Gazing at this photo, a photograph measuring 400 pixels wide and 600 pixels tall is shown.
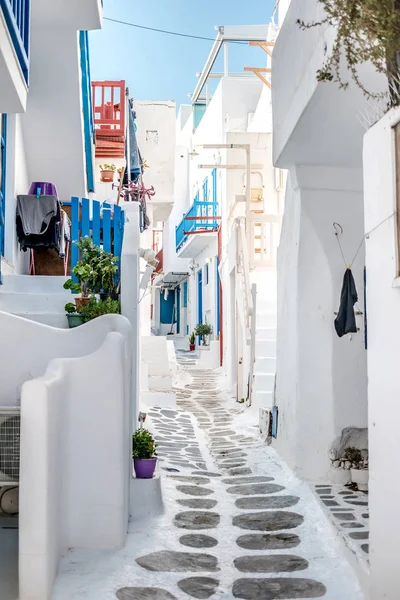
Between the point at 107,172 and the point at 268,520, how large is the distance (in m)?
9.59

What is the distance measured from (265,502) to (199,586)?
1.92 meters

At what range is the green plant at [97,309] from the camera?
721cm

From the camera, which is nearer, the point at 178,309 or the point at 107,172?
the point at 107,172

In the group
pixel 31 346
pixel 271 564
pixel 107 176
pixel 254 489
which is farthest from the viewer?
pixel 107 176

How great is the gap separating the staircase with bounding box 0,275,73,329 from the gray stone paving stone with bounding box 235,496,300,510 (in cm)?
297

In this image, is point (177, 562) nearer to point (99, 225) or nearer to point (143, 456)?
point (143, 456)

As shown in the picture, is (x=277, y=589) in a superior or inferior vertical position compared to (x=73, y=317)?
inferior

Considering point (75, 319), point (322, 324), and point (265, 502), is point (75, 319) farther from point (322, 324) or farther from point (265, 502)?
point (265, 502)

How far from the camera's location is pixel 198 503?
6293 mm

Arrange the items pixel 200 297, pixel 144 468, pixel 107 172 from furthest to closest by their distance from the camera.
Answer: pixel 200 297 < pixel 107 172 < pixel 144 468

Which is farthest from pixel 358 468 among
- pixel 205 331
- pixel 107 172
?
pixel 205 331

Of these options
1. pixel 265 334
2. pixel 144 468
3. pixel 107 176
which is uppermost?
pixel 107 176

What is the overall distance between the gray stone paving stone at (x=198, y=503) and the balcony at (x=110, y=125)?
9.12 metres

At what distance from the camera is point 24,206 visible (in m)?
9.12
